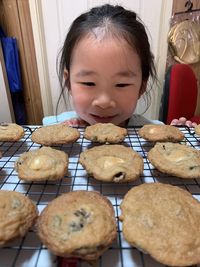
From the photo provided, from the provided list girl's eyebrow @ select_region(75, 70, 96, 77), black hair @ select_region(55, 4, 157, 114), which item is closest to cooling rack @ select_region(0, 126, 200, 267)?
girl's eyebrow @ select_region(75, 70, 96, 77)

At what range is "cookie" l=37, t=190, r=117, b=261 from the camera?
406mm

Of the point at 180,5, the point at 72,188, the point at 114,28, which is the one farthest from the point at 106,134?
the point at 180,5

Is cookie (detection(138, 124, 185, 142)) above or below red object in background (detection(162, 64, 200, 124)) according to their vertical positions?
above

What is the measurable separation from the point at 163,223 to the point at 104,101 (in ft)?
2.06

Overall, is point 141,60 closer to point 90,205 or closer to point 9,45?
point 90,205

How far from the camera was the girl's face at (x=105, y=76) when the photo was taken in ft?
3.16

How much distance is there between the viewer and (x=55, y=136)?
0.83 m

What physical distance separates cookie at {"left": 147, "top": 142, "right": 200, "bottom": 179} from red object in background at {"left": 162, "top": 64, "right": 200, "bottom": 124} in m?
0.98

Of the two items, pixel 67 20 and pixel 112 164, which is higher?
pixel 67 20

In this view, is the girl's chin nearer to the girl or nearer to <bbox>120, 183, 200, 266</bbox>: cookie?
the girl

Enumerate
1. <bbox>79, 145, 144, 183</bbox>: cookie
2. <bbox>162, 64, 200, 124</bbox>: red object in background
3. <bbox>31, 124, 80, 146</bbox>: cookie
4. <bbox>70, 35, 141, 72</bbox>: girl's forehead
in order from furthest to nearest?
<bbox>162, 64, 200, 124</bbox>: red object in background → <bbox>70, 35, 141, 72</bbox>: girl's forehead → <bbox>31, 124, 80, 146</bbox>: cookie → <bbox>79, 145, 144, 183</bbox>: cookie

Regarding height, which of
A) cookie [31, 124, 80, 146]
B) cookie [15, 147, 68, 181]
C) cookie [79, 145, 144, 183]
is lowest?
cookie [31, 124, 80, 146]

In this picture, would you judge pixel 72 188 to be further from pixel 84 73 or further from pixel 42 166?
pixel 84 73

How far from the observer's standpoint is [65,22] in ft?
6.18
